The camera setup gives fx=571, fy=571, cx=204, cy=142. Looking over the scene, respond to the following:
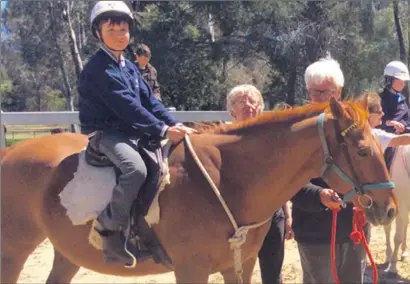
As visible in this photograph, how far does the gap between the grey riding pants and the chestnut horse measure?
0.65 feet

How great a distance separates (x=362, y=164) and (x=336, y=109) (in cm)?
32

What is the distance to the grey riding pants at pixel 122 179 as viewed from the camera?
10.6 feet

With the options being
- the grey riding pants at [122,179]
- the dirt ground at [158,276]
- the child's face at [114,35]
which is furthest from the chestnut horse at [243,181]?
the dirt ground at [158,276]

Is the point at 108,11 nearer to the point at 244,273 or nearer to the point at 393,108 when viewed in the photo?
the point at 244,273

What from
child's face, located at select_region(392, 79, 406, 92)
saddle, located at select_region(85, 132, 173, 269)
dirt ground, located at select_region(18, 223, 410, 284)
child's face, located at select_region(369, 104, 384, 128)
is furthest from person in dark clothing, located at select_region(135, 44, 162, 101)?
child's face, located at select_region(369, 104, 384, 128)

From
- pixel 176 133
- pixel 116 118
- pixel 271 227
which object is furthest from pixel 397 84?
pixel 116 118

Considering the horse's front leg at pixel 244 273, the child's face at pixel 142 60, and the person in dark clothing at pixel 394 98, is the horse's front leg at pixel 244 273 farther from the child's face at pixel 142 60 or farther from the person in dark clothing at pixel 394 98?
the child's face at pixel 142 60

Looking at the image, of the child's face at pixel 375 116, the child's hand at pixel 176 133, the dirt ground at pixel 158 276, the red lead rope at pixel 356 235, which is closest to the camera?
the child's hand at pixel 176 133

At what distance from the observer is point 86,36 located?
34.6 metres

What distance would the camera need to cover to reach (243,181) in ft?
10.9

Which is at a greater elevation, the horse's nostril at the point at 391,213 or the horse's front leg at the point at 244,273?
the horse's nostril at the point at 391,213

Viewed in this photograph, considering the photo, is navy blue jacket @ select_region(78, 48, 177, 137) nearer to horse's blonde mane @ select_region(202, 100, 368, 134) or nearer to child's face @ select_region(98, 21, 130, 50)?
child's face @ select_region(98, 21, 130, 50)

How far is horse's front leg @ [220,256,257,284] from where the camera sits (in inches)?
140

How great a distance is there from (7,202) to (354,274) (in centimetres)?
239
